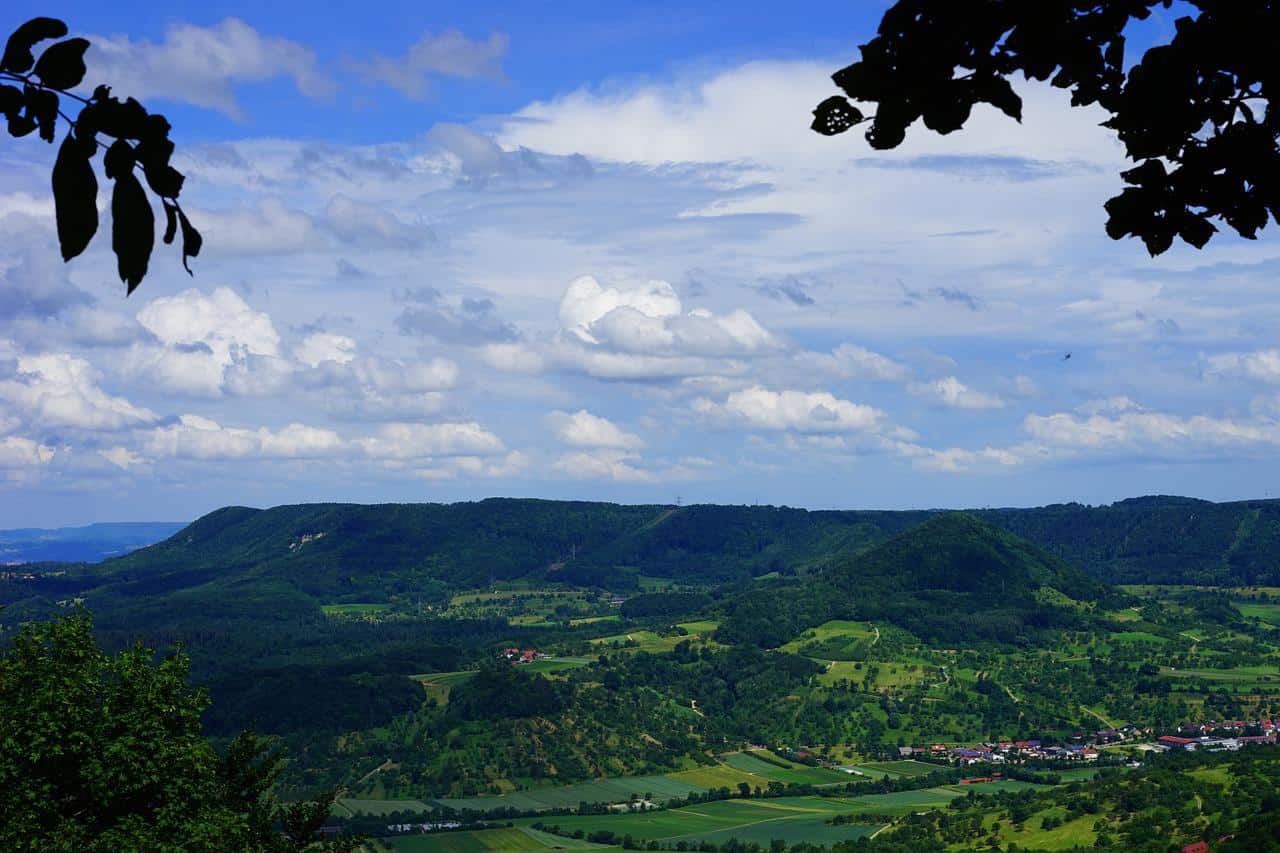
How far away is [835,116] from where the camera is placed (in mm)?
7129

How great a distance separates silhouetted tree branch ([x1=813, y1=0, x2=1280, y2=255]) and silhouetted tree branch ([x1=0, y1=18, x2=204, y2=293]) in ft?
12.2

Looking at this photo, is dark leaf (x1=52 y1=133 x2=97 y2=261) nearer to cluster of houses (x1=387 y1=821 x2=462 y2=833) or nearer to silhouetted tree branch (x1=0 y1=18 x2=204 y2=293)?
silhouetted tree branch (x1=0 y1=18 x2=204 y2=293)

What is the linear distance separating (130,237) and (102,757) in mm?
36659

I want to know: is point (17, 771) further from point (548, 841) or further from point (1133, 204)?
point (548, 841)

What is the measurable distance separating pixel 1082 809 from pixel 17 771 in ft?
482

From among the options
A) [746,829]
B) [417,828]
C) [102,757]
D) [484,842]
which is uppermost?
[102,757]

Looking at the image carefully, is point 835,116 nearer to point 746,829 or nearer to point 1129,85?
point 1129,85

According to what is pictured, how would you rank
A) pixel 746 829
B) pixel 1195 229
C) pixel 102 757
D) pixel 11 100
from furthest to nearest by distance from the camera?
pixel 746 829
pixel 102 757
pixel 1195 229
pixel 11 100

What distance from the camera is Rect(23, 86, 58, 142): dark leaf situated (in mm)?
5375

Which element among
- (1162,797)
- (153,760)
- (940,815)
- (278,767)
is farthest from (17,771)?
(940,815)

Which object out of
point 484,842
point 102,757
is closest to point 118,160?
point 102,757

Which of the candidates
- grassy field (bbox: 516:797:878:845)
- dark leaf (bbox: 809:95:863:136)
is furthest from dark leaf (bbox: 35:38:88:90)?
grassy field (bbox: 516:797:878:845)

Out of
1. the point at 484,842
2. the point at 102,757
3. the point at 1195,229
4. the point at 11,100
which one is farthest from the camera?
the point at 484,842

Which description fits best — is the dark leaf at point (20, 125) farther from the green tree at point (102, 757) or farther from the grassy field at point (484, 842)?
the grassy field at point (484, 842)
